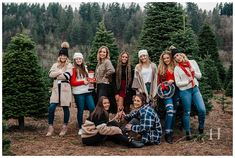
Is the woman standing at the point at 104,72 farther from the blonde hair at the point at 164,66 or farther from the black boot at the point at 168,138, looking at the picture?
the black boot at the point at 168,138

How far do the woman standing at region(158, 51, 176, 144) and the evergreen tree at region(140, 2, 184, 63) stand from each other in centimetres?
176

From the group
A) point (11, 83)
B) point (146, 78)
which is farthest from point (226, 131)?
point (11, 83)

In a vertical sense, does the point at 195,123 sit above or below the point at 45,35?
below

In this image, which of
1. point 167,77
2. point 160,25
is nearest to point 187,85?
point 167,77

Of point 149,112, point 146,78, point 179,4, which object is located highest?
point 179,4

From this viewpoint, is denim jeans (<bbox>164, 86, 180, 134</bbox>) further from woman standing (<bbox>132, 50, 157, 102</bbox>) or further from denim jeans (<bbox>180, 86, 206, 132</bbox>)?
woman standing (<bbox>132, 50, 157, 102</bbox>)

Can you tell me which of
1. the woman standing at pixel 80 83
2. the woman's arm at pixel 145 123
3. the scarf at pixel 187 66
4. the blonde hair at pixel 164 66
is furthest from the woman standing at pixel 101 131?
the scarf at pixel 187 66

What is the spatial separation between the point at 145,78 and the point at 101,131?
4.83 feet

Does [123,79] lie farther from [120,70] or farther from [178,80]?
[178,80]

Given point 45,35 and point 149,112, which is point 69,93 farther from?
point 45,35

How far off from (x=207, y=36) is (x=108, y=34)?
1413cm

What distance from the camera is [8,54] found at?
9.28m

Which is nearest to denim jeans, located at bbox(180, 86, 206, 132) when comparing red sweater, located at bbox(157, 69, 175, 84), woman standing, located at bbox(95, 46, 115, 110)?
red sweater, located at bbox(157, 69, 175, 84)

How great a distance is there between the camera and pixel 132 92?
342 inches
